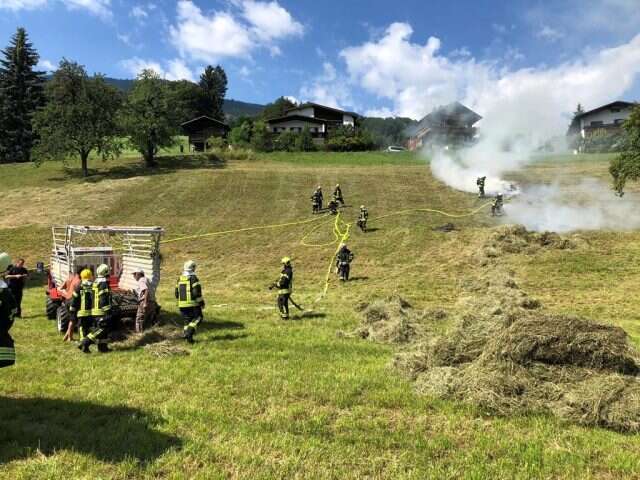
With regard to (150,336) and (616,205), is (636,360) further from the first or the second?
(616,205)

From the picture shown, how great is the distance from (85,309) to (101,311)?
0.35 meters

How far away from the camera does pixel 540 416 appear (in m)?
6.88

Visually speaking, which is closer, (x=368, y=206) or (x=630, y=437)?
(x=630, y=437)

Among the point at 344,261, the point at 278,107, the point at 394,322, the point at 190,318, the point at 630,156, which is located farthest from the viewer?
the point at 278,107

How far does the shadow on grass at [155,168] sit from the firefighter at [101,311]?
4162 centimetres

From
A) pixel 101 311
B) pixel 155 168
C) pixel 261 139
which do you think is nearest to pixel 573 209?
pixel 101 311

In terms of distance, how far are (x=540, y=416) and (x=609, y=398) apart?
99 cm

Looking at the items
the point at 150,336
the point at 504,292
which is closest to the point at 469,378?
the point at 150,336

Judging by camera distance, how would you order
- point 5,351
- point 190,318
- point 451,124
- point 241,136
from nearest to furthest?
point 5,351 → point 190,318 → point 451,124 → point 241,136

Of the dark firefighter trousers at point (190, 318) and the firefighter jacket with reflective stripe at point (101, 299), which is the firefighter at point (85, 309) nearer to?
the firefighter jacket with reflective stripe at point (101, 299)

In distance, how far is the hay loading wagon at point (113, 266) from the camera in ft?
40.3

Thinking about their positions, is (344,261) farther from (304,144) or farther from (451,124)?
(304,144)

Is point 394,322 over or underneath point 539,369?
underneath

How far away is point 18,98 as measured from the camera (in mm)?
71188
